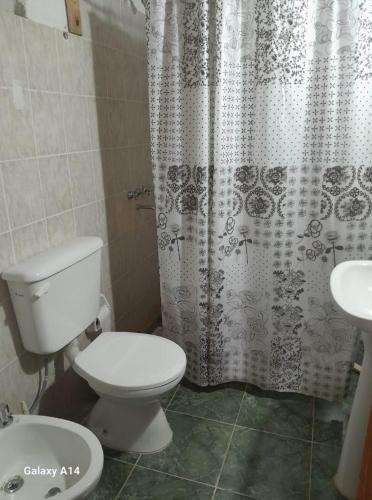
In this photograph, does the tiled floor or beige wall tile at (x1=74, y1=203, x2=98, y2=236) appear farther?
beige wall tile at (x1=74, y1=203, x2=98, y2=236)

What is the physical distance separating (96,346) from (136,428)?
0.39 m

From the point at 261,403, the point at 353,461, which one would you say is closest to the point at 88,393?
the point at 261,403

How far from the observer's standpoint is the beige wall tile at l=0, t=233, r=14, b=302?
127cm

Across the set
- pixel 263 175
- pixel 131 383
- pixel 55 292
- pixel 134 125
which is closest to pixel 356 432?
pixel 131 383

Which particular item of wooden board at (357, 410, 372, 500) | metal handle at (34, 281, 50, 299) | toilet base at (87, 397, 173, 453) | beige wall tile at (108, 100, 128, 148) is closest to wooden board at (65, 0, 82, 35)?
beige wall tile at (108, 100, 128, 148)

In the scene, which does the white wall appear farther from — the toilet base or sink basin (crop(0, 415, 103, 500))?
the toilet base

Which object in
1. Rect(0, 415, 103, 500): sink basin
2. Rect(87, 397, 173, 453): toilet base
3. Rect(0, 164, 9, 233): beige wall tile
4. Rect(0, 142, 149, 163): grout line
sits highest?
Rect(0, 142, 149, 163): grout line

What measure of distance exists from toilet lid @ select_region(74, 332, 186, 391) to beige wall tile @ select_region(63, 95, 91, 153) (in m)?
0.80

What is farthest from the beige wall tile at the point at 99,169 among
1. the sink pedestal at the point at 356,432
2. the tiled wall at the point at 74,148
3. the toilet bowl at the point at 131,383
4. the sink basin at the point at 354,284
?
the sink pedestal at the point at 356,432

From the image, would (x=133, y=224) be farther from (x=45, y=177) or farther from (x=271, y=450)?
(x=271, y=450)

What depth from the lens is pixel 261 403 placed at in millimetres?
1854

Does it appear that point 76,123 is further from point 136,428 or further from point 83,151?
point 136,428

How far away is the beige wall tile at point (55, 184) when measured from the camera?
56.2 inches

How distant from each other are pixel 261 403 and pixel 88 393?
2.73 feet
